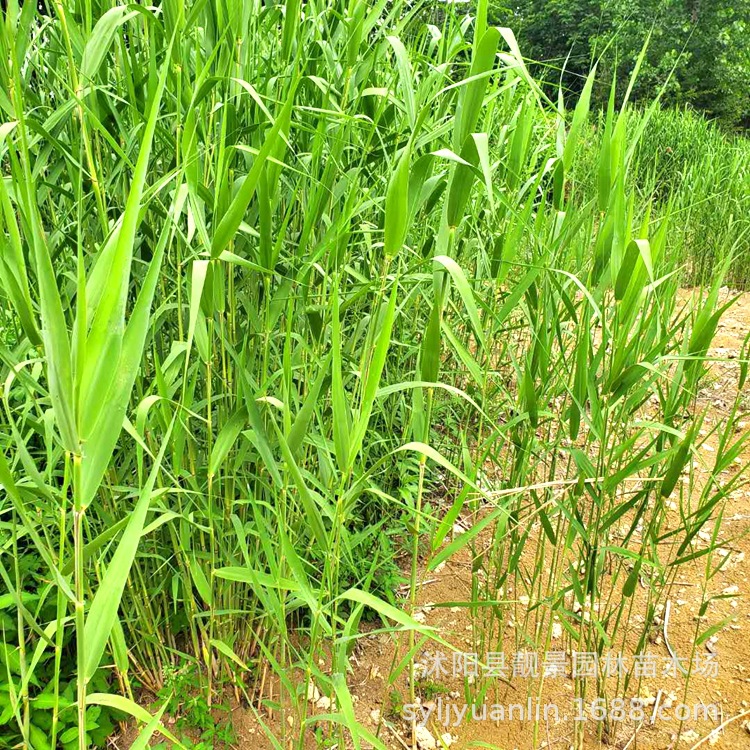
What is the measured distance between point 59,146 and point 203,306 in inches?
13.0

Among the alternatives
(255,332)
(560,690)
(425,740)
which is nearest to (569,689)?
(560,690)

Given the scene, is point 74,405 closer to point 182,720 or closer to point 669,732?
point 182,720

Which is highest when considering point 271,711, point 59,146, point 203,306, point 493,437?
point 59,146

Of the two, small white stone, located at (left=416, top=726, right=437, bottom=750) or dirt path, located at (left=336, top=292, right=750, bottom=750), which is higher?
dirt path, located at (left=336, top=292, right=750, bottom=750)

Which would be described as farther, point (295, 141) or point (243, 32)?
point (295, 141)

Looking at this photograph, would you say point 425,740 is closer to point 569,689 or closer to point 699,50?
point 569,689

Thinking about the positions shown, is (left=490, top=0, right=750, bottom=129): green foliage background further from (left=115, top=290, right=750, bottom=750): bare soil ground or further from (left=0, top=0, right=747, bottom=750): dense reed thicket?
(left=0, top=0, right=747, bottom=750): dense reed thicket

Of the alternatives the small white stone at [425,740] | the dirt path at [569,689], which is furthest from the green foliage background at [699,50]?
the small white stone at [425,740]

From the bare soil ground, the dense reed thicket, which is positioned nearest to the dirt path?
the bare soil ground

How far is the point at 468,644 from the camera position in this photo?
1650 mm

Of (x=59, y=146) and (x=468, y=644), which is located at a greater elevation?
(x=59, y=146)

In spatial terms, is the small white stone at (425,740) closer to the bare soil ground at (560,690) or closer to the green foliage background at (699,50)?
the bare soil ground at (560,690)

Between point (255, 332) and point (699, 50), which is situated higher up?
point (699, 50)

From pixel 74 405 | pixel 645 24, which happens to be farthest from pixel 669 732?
pixel 645 24
